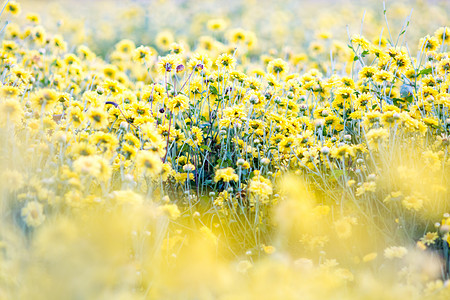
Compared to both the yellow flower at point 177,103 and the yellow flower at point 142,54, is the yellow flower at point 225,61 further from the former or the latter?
the yellow flower at point 142,54

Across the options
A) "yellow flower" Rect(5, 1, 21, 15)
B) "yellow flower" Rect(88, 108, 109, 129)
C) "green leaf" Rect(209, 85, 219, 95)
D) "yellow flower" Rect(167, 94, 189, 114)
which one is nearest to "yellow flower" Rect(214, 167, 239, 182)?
"yellow flower" Rect(167, 94, 189, 114)

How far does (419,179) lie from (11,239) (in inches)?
71.7

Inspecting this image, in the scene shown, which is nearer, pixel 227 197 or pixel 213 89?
pixel 227 197

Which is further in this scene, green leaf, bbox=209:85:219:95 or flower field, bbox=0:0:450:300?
green leaf, bbox=209:85:219:95

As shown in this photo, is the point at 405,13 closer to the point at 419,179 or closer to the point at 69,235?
the point at 419,179

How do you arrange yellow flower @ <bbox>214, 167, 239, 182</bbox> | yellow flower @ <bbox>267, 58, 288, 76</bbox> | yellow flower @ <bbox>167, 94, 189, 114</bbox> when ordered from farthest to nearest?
yellow flower @ <bbox>267, 58, 288, 76</bbox> < yellow flower @ <bbox>167, 94, 189, 114</bbox> < yellow flower @ <bbox>214, 167, 239, 182</bbox>

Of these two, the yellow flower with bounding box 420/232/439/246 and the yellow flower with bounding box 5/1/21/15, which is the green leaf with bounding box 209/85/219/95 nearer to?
the yellow flower with bounding box 420/232/439/246

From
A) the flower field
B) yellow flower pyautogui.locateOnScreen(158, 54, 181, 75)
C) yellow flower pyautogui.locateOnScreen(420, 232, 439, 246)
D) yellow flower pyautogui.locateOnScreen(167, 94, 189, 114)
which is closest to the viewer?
the flower field

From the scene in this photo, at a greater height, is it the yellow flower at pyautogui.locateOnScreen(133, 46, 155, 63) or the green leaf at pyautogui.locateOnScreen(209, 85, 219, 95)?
the yellow flower at pyautogui.locateOnScreen(133, 46, 155, 63)

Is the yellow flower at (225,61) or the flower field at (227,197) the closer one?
the flower field at (227,197)

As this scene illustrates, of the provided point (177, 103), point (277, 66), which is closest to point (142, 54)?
point (177, 103)

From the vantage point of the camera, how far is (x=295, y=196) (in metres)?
2.03

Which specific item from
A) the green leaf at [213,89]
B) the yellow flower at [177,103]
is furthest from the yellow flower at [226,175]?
the green leaf at [213,89]

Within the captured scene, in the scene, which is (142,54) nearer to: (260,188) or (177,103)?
(177,103)
